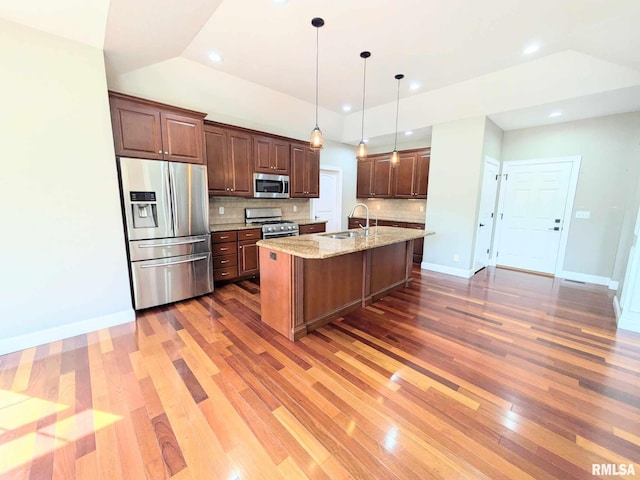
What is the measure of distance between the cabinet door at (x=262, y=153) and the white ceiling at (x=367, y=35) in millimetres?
934

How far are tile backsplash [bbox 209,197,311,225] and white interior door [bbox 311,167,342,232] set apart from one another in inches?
24.3

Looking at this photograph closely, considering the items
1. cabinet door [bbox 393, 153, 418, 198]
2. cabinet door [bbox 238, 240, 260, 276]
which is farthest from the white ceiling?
cabinet door [bbox 238, 240, 260, 276]

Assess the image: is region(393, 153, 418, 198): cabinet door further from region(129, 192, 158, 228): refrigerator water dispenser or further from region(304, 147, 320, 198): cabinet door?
region(129, 192, 158, 228): refrigerator water dispenser

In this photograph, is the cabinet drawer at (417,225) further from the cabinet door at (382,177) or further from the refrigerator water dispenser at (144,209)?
the refrigerator water dispenser at (144,209)

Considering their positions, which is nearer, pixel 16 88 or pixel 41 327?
pixel 16 88

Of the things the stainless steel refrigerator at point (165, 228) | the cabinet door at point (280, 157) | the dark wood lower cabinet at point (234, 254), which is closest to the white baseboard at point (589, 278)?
the cabinet door at point (280, 157)

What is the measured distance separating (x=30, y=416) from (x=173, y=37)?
332 cm

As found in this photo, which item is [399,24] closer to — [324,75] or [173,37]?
[324,75]

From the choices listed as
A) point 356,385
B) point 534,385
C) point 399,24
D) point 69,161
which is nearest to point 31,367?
point 69,161

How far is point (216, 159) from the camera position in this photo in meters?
4.00

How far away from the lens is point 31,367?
211 cm

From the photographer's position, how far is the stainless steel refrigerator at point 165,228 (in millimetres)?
2887

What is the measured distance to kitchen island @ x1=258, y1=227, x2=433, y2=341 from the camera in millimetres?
2492

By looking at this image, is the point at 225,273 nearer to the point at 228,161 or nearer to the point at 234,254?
the point at 234,254
